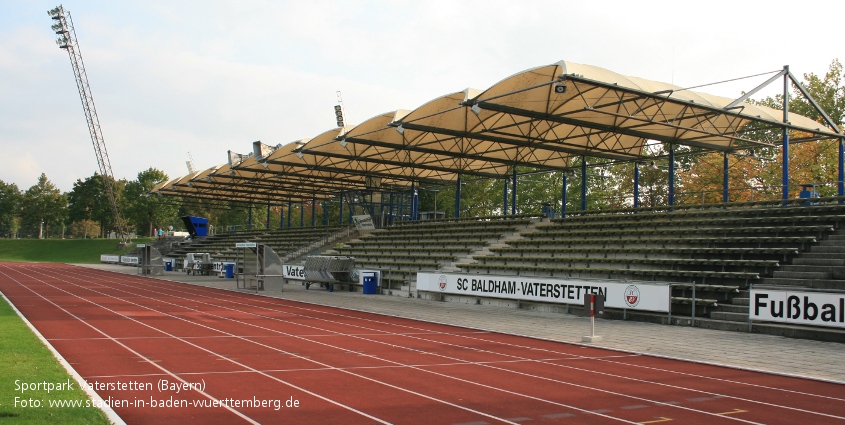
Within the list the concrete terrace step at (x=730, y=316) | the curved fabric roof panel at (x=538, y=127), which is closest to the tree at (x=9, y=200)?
the curved fabric roof panel at (x=538, y=127)

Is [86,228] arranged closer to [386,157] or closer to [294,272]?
[294,272]

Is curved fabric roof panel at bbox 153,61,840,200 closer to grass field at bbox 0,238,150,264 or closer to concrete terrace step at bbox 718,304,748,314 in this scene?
concrete terrace step at bbox 718,304,748,314

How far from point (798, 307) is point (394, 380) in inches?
397

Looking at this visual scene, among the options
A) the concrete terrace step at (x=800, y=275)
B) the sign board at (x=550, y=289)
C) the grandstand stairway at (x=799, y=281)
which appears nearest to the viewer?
the grandstand stairway at (x=799, y=281)

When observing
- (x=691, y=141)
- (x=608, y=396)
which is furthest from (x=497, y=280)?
(x=608, y=396)

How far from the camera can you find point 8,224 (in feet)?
484

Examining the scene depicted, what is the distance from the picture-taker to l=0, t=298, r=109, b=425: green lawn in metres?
6.34

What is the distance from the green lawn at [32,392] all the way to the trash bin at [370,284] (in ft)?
57.7

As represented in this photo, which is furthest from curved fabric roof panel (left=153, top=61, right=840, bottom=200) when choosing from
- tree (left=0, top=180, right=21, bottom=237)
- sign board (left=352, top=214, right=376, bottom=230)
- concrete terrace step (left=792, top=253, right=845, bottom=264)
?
tree (left=0, top=180, right=21, bottom=237)

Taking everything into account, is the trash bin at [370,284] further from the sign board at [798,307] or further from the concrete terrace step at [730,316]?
the sign board at [798,307]

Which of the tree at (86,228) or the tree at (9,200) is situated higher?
the tree at (9,200)

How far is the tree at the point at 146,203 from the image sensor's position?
324 feet

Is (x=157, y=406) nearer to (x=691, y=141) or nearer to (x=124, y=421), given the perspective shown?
(x=124, y=421)

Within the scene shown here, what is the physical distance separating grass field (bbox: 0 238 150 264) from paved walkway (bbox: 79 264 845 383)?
226ft
